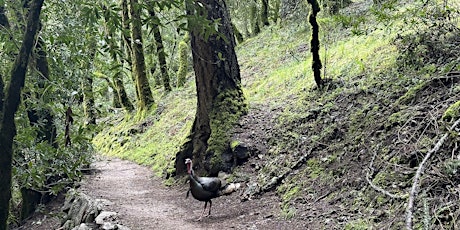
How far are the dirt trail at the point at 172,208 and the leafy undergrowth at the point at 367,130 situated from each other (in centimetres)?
35

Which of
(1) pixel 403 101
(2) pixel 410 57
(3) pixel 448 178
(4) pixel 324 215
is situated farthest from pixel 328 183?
(2) pixel 410 57

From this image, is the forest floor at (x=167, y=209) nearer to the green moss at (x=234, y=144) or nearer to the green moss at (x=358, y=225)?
the green moss at (x=358, y=225)

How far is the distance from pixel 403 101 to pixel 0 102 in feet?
17.5

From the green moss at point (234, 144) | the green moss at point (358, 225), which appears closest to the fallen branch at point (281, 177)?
the green moss at point (234, 144)

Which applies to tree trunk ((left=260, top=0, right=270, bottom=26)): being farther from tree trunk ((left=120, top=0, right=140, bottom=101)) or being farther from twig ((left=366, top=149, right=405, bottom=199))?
twig ((left=366, top=149, right=405, bottom=199))

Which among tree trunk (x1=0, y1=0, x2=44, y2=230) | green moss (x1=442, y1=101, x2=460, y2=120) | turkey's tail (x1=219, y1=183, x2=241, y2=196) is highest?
tree trunk (x1=0, y1=0, x2=44, y2=230)

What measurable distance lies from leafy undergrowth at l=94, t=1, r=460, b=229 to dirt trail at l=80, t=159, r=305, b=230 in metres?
0.35

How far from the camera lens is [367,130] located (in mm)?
6480

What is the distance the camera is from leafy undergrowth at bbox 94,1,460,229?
15.2 feet

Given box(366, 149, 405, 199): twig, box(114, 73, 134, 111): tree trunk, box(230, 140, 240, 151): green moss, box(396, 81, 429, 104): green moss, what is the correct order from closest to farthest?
1. box(366, 149, 405, 199): twig
2. box(396, 81, 429, 104): green moss
3. box(230, 140, 240, 151): green moss
4. box(114, 73, 134, 111): tree trunk

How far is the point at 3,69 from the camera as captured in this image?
6695mm

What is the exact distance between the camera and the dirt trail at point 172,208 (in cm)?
659

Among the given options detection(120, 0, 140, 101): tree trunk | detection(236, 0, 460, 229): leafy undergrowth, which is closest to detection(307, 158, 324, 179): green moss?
detection(236, 0, 460, 229): leafy undergrowth

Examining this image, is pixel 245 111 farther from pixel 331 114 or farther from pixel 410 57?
pixel 410 57
